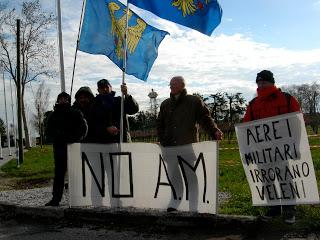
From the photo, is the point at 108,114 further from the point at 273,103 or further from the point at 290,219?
the point at 290,219

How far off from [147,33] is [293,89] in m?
90.5

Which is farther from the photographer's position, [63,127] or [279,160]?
[63,127]

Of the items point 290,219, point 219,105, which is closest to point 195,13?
point 290,219

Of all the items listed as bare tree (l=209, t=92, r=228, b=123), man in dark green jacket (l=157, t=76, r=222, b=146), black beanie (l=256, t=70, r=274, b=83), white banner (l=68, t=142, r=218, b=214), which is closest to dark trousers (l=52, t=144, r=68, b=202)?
white banner (l=68, t=142, r=218, b=214)

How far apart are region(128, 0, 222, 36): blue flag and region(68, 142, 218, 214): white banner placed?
2034 mm

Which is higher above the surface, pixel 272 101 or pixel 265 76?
pixel 265 76

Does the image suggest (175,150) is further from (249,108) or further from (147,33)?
(147,33)

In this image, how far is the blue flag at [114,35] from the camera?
27.9 ft

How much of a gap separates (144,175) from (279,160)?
2.01 m

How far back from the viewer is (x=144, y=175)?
752 cm

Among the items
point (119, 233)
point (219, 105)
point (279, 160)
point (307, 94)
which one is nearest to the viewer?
point (279, 160)

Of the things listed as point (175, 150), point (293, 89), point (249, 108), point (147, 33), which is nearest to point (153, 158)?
point (175, 150)

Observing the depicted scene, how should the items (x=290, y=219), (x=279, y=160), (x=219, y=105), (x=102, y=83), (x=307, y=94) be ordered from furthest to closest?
(x=307, y=94) → (x=219, y=105) → (x=102, y=83) → (x=279, y=160) → (x=290, y=219)

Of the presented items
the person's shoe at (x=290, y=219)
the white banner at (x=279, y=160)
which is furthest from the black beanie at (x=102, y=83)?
the person's shoe at (x=290, y=219)
